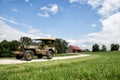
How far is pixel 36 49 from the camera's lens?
21.5 metres

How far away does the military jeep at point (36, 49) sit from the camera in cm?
2008

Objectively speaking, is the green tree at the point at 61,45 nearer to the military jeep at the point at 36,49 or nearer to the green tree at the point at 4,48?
the green tree at the point at 4,48

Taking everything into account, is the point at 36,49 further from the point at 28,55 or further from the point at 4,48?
the point at 4,48

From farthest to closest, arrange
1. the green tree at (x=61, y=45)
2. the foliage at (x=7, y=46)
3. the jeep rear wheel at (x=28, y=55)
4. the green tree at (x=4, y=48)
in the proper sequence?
the green tree at (x=61, y=45) → the foliage at (x=7, y=46) → the green tree at (x=4, y=48) → the jeep rear wheel at (x=28, y=55)

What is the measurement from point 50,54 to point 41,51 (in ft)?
4.15

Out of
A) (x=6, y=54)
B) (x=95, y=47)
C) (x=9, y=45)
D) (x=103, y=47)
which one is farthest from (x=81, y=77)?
(x=103, y=47)

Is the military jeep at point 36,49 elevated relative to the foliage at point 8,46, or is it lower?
lower

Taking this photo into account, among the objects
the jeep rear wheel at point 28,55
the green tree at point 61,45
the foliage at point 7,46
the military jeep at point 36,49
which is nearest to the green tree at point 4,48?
the foliage at point 7,46

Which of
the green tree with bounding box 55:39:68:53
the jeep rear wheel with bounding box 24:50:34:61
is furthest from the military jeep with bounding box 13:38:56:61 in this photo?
the green tree with bounding box 55:39:68:53

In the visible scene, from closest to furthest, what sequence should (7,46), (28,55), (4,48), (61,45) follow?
(28,55)
(4,48)
(7,46)
(61,45)

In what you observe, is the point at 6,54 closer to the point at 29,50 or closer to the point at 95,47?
the point at 29,50

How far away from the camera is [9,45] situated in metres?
73.4

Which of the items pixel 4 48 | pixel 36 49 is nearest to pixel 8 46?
pixel 4 48

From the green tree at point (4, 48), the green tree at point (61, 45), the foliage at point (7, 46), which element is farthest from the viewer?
the green tree at point (61, 45)
